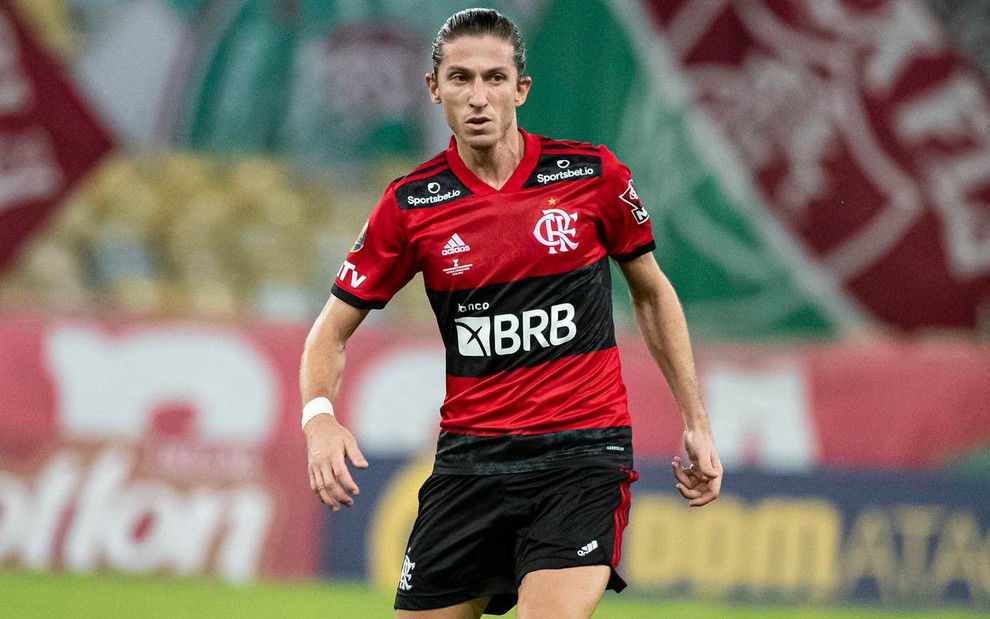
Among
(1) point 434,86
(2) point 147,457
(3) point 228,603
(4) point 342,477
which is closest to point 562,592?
(4) point 342,477

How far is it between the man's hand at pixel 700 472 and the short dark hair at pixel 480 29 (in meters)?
1.23

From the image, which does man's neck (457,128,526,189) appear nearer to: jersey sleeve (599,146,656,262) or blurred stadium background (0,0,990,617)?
jersey sleeve (599,146,656,262)

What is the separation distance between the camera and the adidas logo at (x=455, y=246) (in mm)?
4277

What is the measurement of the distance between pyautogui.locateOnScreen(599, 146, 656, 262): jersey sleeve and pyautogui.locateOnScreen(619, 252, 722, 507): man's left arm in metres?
0.05

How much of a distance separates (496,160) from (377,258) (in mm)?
459

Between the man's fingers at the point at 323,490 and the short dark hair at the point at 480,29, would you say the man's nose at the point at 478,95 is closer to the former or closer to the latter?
the short dark hair at the point at 480,29

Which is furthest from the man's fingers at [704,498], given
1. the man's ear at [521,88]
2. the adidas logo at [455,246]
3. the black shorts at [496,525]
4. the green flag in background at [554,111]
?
the green flag in background at [554,111]

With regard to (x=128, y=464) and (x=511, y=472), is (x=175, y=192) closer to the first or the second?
(x=128, y=464)

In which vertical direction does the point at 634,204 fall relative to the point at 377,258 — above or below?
above

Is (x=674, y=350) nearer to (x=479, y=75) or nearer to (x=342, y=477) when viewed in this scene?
(x=479, y=75)

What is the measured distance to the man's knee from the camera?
392 cm

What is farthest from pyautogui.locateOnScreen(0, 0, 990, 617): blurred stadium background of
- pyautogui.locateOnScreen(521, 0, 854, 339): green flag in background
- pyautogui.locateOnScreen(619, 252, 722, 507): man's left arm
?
pyautogui.locateOnScreen(619, 252, 722, 507): man's left arm

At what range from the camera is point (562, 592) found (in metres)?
3.95

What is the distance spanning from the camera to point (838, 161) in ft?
35.9
